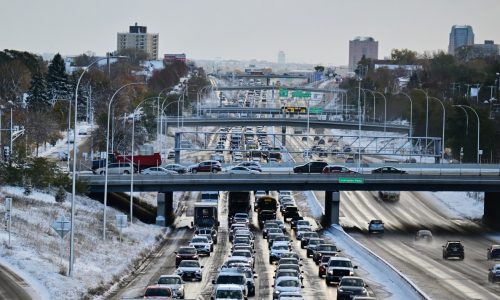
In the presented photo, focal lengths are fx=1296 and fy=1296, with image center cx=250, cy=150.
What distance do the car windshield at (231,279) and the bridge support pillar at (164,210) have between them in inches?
1624

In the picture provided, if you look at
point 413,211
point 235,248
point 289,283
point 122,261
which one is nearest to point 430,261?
point 235,248

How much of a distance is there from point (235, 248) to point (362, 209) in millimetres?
46591

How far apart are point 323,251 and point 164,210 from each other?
29.4 meters

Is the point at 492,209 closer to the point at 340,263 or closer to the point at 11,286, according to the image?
the point at 340,263

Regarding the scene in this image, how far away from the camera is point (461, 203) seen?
121 meters

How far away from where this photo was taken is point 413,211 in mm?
112625

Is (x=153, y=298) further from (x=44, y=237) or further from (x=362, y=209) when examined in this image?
(x=362, y=209)

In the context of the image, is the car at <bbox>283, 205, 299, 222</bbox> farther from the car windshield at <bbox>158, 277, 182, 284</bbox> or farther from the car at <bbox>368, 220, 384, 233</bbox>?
the car windshield at <bbox>158, 277, 182, 284</bbox>

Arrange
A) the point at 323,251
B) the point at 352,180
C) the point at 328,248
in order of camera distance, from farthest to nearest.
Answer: the point at 352,180 → the point at 328,248 → the point at 323,251

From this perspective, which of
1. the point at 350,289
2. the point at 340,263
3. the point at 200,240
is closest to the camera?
the point at 350,289

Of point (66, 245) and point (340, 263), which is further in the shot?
point (66, 245)

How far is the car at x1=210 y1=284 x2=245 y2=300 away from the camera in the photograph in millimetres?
46688

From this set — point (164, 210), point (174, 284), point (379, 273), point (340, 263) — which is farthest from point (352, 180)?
point (174, 284)

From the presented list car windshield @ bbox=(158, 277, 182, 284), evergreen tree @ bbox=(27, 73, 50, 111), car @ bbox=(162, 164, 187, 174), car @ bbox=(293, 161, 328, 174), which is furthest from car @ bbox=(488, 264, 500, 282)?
evergreen tree @ bbox=(27, 73, 50, 111)
